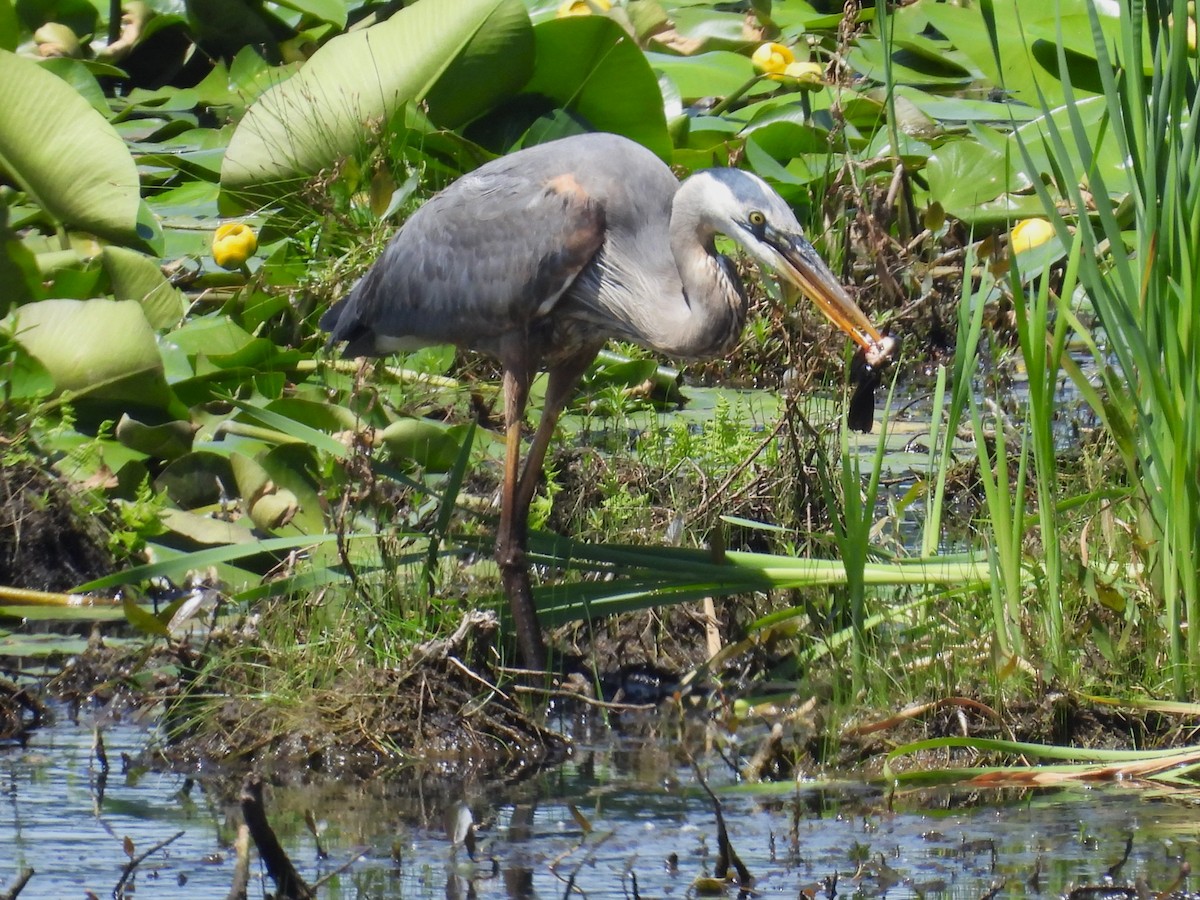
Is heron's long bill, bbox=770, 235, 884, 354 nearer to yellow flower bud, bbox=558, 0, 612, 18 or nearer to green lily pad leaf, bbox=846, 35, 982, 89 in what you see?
yellow flower bud, bbox=558, 0, 612, 18

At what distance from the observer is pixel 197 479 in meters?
5.77

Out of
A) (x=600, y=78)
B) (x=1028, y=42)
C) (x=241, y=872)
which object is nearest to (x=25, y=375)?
(x=600, y=78)

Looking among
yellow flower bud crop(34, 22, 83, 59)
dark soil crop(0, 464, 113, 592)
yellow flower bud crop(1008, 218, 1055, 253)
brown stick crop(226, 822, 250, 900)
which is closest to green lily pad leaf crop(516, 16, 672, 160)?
yellow flower bud crop(1008, 218, 1055, 253)

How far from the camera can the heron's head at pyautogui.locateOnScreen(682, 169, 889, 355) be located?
15.1 feet

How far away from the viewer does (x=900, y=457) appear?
6129mm

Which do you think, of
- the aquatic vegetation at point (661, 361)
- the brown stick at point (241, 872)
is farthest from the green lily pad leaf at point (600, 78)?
the brown stick at point (241, 872)

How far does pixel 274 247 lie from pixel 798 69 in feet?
8.29

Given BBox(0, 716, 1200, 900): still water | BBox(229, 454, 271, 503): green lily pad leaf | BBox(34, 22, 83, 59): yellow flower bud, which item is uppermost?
BBox(34, 22, 83, 59): yellow flower bud

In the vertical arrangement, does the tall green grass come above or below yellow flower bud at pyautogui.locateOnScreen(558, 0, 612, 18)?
below

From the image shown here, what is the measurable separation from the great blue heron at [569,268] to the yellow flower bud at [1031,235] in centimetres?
215

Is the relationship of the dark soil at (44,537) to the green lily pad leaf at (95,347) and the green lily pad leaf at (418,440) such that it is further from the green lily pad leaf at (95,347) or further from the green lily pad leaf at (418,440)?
the green lily pad leaf at (418,440)

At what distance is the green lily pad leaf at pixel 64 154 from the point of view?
21.7ft

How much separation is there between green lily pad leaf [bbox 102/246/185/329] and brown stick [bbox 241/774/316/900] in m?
3.99

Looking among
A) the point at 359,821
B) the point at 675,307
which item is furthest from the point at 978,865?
the point at 675,307
